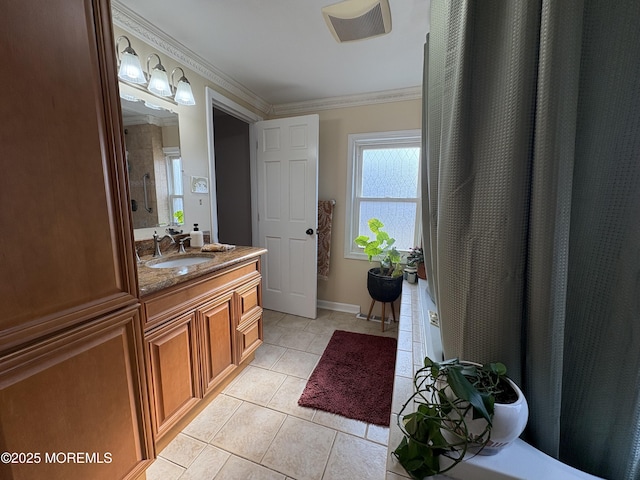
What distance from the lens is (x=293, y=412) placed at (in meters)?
1.52

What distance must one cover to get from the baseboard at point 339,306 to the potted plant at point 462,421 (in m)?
2.24

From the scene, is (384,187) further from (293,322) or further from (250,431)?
(250,431)

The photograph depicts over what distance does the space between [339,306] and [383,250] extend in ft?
2.97

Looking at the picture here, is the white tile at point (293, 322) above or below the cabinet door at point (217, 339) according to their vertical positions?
below

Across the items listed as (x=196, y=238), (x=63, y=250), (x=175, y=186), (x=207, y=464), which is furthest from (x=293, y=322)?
(x=63, y=250)

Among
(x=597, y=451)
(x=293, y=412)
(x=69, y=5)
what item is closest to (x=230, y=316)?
(x=293, y=412)

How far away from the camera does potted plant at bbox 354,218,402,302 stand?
92.5 inches

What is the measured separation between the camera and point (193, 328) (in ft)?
4.41

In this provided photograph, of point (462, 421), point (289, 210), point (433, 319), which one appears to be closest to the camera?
point (462, 421)

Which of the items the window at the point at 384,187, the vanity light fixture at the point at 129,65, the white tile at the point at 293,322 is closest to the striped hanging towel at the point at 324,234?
the window at the point at 384,187

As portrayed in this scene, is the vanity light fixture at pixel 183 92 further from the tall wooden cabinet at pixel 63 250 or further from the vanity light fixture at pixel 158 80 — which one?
the tall wooden cabinet at pixel 63 250

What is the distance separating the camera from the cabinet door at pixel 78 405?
2.15 feet

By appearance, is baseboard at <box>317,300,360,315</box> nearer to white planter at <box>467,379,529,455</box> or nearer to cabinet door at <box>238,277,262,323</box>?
cabinet door at <box>238,277,262,323</box>

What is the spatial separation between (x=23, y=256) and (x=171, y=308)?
2.06 ft
